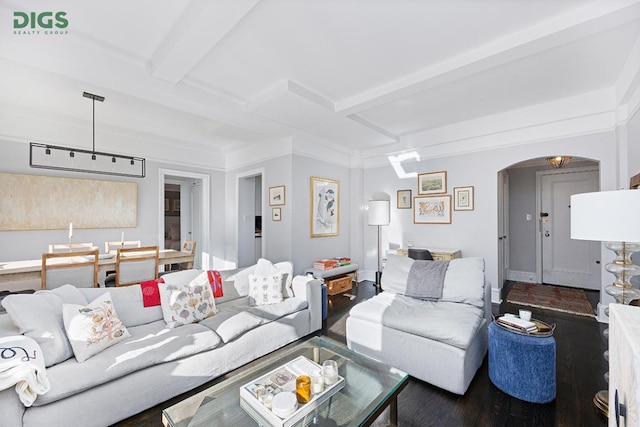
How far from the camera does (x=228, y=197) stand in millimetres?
6008

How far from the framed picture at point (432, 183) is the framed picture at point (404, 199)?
236 mm

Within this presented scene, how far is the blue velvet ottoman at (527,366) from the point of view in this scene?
1.93 m

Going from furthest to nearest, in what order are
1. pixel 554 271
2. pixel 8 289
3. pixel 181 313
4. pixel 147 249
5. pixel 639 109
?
1. pixel 554 271
2. pixel 147 249
3. pixel 8 289
4. pixel 639 109
5. pixel 181 313

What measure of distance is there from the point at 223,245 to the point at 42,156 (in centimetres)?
330

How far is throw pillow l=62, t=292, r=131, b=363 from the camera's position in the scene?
72.4 inches

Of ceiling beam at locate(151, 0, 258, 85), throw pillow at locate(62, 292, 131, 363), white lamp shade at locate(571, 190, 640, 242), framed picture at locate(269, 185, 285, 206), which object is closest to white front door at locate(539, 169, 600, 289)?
white lamp shade at locate(571, 190, 640, 242)

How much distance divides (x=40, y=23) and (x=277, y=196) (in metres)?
3.26

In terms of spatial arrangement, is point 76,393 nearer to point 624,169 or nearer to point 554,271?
point 624,169

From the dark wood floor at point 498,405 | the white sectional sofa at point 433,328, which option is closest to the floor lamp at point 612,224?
the dark wood floor at point 498,405

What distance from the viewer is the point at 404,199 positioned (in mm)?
5199

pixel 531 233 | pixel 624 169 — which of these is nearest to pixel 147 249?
pixel 624 169

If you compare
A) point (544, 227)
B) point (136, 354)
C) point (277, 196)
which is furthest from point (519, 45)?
point (544, 227)

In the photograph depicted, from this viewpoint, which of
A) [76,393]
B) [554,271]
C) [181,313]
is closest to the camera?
[76,393]

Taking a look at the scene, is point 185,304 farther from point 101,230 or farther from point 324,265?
point 101,230
